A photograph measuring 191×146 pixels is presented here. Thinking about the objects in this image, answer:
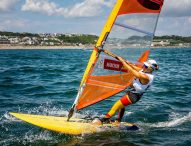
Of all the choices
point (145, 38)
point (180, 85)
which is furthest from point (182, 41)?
point (145, 38)

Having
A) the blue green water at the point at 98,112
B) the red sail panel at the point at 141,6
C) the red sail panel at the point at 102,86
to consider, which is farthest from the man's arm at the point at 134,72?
the blue green water at the point at 98,112

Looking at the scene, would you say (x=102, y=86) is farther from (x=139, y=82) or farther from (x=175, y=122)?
(x=175, y=122)

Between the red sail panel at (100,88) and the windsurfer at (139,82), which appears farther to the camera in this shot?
the red sail panel at (100,88)

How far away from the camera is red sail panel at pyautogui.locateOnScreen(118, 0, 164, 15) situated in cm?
902

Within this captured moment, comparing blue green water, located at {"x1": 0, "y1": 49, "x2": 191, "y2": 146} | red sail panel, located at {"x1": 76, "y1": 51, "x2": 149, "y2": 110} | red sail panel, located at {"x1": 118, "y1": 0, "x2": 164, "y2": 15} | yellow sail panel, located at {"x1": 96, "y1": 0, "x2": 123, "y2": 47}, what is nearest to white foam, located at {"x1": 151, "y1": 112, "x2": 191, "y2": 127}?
blue green water, located at {"x1": 0, "y1": 49, "x2": 191, "y2": 146}

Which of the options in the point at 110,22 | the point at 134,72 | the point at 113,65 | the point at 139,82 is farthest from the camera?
the point at 113,65

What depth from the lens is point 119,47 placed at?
31.6ft

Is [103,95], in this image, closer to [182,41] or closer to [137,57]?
[137,57]

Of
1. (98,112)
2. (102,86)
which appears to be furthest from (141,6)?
(98,112)

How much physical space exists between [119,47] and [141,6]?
1305 mm

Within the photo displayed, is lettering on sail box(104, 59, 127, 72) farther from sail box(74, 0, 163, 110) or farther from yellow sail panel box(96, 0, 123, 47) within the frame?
yellow sail panel box(96, 0, 123, 47)

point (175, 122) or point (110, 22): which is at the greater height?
point (110, 22)

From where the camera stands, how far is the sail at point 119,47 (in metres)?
9.13

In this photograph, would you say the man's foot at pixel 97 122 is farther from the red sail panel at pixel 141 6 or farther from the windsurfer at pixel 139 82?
the red sail panel at pixel 141 6
